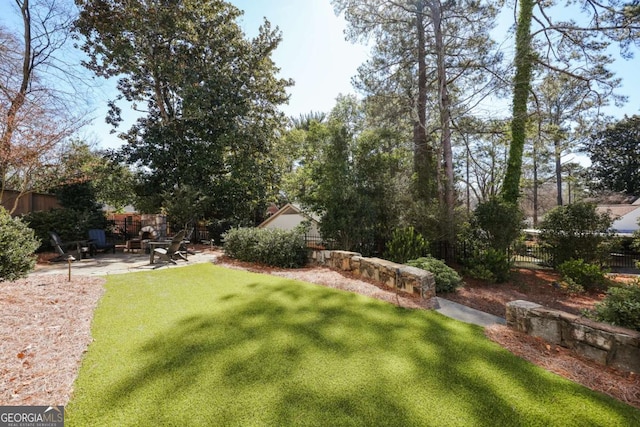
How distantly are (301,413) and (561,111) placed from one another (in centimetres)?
1935

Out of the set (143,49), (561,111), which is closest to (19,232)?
(143,49)

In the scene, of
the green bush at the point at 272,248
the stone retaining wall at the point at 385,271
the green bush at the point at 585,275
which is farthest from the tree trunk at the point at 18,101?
the green bush at the point at 585,275

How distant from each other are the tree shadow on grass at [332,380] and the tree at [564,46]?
9558mm

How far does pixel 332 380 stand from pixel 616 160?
41.0m

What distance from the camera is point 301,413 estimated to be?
218cm

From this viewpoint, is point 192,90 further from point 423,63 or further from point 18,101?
point 423,63

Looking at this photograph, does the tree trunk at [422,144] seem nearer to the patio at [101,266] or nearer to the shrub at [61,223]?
the patio at [101,266]

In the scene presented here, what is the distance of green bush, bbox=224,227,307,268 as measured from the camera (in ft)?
25.5

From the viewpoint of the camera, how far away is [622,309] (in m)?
3.19

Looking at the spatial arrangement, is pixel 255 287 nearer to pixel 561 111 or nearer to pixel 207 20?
pixel 207 20

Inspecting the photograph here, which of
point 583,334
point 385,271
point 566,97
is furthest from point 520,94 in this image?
point 583,334

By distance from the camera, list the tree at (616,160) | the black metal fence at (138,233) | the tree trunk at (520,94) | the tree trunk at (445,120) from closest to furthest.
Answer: the tree trunk at (445,120)
the tree trunk at (520,94)
the black metal fence at (138,233)
the tree at (616,160)

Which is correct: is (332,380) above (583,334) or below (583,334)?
below

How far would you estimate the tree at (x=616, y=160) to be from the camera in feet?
86.8
